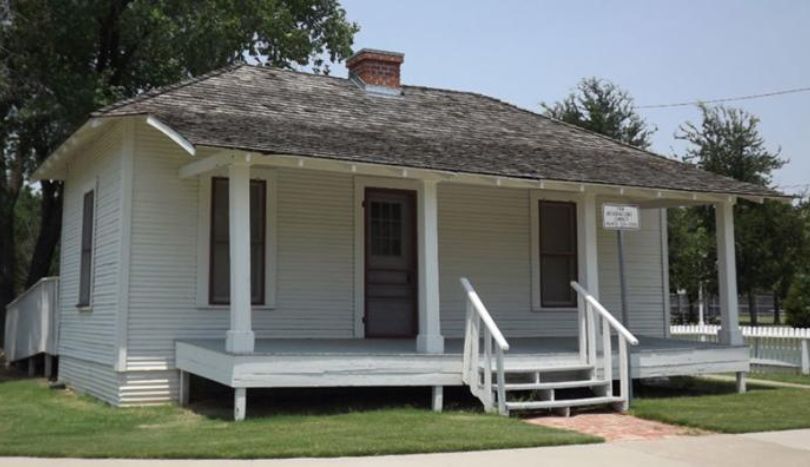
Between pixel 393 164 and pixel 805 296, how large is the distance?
21281 millimetres

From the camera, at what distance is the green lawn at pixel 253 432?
8102mm

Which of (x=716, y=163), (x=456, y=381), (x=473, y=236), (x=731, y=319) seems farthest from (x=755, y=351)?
(x=716, y=163)

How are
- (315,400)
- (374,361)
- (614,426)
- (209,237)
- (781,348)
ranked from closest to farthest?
(614,426) < (374,361) < (315,400) < (209,237) < (781,348)

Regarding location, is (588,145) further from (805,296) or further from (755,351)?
(805,296)

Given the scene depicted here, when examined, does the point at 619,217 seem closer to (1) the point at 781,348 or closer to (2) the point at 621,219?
(2) the point at 621,219

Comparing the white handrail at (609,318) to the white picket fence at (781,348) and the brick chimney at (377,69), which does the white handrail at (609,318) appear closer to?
the brick chimney at (377,69)

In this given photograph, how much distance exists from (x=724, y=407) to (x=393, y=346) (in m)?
4.50

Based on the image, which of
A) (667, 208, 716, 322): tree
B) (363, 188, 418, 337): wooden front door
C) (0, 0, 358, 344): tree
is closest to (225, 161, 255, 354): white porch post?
(363, 188, 418, 337): wooden front door

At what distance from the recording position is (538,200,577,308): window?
49.5 ft

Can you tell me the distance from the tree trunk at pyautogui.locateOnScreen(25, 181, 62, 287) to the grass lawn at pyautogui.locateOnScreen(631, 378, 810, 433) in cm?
1665

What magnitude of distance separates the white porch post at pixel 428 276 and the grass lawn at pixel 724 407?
2710 mm

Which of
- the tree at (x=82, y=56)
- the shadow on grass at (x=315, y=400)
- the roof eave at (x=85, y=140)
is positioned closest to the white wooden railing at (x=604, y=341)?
the shadow on grass at (x=315, y=400)

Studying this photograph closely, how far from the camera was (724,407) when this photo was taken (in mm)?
11461

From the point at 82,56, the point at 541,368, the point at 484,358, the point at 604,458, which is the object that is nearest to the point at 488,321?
the point at 484,358
